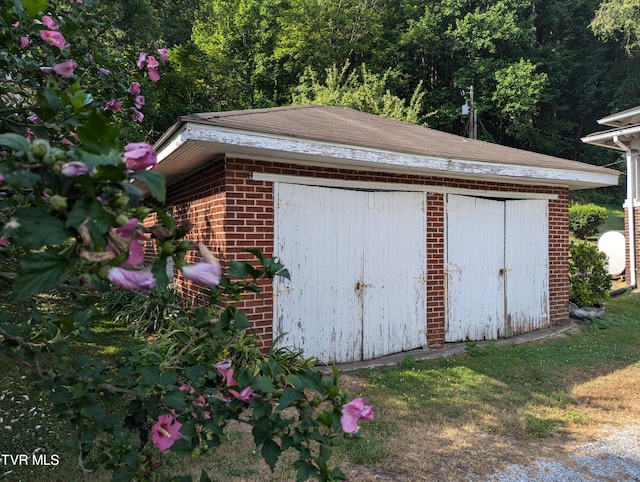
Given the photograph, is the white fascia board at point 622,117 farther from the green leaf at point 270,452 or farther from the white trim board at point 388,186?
the green leaf at point 270,452

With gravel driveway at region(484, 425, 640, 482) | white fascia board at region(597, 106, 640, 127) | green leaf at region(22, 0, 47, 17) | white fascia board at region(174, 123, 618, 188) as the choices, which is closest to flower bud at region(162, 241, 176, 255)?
green leaf at region(22, 0, 47, 17)

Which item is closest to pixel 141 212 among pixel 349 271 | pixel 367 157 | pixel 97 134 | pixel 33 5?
pixel 97 134

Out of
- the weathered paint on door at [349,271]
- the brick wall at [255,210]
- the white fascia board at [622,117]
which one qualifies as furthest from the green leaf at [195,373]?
the white fascia board at [622,117]

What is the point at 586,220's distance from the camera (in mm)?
19797

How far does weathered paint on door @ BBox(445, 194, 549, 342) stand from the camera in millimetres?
6348

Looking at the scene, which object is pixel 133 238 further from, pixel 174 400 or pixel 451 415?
pixel 451 415

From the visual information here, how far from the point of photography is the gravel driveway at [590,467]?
9.76ft

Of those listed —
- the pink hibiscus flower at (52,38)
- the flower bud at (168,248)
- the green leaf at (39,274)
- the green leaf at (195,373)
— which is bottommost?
the green leaf at (195,373)

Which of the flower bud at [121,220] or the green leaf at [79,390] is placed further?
the green leaf at [79,390]

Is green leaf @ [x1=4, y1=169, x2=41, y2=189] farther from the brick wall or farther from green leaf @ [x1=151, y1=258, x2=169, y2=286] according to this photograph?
the brick wall

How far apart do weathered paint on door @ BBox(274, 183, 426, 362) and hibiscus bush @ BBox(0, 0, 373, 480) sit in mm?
2690

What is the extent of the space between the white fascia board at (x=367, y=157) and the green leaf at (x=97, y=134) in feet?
10.8

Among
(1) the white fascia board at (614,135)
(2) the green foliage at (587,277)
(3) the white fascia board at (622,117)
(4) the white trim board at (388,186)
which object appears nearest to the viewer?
(4) the white trim board at (388,186)

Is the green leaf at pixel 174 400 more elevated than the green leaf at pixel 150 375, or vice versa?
the green leaf at pixel 150 375
